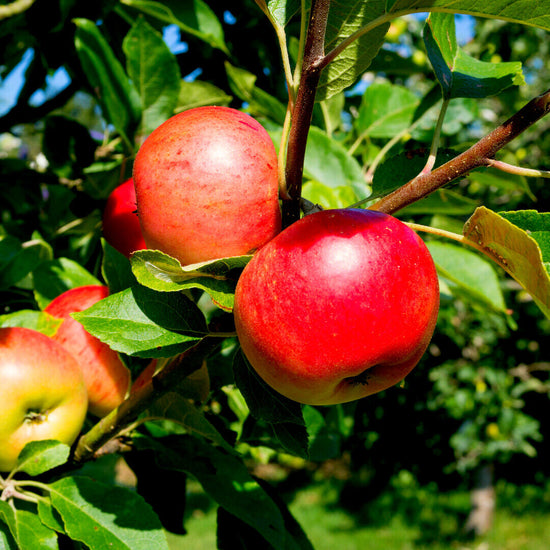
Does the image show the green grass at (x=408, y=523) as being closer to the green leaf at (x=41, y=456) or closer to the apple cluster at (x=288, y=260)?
the green leaf at (x=41, y=456)

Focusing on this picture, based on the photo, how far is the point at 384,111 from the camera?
1.36 meters

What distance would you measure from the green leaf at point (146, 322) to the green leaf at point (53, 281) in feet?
1.34

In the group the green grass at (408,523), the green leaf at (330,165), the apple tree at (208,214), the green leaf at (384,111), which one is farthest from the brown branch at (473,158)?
the green grass at (408,523)

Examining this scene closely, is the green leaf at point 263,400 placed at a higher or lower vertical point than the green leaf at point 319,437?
higher

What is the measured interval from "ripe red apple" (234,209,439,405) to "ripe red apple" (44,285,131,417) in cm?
40

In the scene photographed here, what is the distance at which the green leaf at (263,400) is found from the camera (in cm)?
70

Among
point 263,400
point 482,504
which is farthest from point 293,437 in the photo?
point 482,504

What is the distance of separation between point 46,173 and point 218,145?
0.90 metres

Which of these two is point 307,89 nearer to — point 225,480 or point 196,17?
point 225,480

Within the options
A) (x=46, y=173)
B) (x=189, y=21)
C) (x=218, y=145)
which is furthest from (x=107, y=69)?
(x=218, y=145)

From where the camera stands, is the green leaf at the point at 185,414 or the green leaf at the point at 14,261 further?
the green leaf at the point at 14,261

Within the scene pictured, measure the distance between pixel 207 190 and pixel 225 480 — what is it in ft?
1.63

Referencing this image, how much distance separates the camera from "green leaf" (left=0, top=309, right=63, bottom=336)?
0.94 meters

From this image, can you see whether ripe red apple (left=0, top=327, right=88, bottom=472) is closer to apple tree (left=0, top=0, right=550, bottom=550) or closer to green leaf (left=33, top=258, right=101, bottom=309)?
apple tree (left=0, top=0, right=550, bottom=550)
